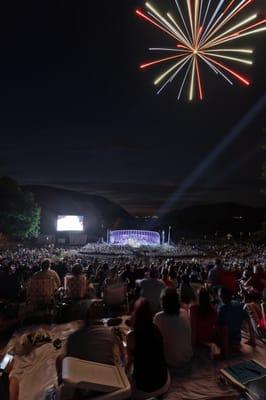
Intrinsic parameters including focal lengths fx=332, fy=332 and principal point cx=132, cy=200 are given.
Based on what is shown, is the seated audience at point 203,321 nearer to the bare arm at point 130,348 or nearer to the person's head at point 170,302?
the person's head at point 170,302

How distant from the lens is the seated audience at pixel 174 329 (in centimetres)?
471

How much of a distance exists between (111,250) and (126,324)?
85.5ft

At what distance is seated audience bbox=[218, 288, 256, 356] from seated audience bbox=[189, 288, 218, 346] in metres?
0.13

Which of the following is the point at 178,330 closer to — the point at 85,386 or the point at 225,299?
the point at 225,299

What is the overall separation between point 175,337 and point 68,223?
149 feet

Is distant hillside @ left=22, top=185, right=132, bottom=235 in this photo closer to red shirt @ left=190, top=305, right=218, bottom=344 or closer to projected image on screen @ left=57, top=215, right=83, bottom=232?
projected image on screen @ left=57, top=215, right=83, bottom=232

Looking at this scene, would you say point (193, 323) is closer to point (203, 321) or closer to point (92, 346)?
point (203, 321)

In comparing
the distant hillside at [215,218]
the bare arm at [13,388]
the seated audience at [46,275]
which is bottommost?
the bare arm at [13,388]

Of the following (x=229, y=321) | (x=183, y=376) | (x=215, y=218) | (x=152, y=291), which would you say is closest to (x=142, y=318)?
(x=183, y=376)

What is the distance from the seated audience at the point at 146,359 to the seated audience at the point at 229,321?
1777mm

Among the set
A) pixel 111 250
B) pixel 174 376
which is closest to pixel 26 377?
pixel 174 376

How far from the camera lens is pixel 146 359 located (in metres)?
3.83

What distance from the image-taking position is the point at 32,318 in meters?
7.54

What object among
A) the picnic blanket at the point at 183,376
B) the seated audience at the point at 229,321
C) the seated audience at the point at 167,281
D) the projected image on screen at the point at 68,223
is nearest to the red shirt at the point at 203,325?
the seated audience at the point at 229,321
